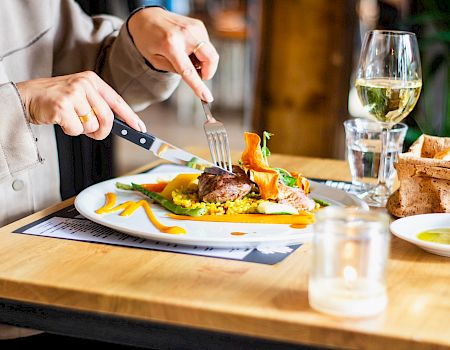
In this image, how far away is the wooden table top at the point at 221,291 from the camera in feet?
2.98

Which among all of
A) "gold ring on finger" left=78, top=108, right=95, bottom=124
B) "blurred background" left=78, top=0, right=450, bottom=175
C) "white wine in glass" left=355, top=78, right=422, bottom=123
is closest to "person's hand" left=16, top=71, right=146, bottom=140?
"gold ring on finger" left=78, top=108, right=95, bottom=124

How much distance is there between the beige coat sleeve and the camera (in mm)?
1878

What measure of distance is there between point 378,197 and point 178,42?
540 millimetres

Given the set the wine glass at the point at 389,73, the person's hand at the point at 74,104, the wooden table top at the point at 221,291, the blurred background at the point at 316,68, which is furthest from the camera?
the blurred background at the point at 316,68

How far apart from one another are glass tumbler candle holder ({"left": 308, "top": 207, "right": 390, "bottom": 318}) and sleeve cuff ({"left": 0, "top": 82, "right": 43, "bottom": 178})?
Answer: 2.06ft

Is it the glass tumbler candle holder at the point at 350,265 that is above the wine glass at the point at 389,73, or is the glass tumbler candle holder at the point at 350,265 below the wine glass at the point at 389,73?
below

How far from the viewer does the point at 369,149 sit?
157cm

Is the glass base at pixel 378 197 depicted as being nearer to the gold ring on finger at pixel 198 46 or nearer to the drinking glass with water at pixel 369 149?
the drinking glass with water at pixel 369 149

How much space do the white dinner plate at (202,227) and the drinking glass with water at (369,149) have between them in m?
0.12

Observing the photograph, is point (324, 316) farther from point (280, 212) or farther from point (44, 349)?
point (44, 349)

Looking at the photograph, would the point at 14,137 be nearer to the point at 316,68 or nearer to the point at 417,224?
the point at 417,224

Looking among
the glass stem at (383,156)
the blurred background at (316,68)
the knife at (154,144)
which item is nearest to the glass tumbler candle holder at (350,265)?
the knife at (154,144)

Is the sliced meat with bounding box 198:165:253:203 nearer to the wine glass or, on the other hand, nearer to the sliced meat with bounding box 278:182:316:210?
the sliced meat with bounding box 278:182:316:210

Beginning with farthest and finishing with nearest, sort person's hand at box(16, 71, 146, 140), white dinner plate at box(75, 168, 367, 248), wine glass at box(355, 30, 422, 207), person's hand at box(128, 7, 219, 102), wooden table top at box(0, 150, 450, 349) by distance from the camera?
1. person's hand at box(128, 7, 219, 102)
2. wine glass at box(355, 30, 422, 207)
3. person's hand at box(16, 71, 146, 140)
4. white dinner plate at box(75, 168, 367, 248)
5. wooden table top at box(0, 150, 450, 349)
